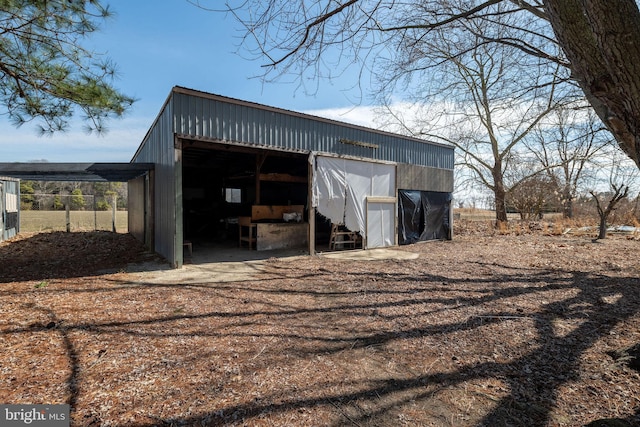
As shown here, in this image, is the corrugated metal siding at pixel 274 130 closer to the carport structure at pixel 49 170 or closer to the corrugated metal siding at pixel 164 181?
the corrugated metal siding at pixel 164 181

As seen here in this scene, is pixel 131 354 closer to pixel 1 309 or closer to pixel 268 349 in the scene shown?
pixel 268 349

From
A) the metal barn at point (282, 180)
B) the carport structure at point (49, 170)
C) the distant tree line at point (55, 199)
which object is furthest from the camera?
the distant tree line at point (55, 199)

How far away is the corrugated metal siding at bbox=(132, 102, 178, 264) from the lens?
22.1 feet

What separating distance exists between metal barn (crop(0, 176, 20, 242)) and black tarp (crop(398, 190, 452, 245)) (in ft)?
46.6

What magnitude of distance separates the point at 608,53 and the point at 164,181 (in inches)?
314

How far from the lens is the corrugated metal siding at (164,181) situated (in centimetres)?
672

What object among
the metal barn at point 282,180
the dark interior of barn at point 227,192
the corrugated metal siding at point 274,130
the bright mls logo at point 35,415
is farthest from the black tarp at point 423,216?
the bright mls logo at point 35,415

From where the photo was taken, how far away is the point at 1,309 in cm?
401

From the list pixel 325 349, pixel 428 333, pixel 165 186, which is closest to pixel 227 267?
pixel 165 186

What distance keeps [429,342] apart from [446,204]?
10603 millimetres

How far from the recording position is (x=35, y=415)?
205 centimetres

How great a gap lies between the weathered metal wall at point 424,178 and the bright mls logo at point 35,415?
10056 millimetres

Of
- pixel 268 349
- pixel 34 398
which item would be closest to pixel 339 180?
pixel 268 349

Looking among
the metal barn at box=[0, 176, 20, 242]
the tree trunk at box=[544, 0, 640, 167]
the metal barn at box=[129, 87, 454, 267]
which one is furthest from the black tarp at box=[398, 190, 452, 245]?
the metal barn at box=[0, 176, 20, 242]
